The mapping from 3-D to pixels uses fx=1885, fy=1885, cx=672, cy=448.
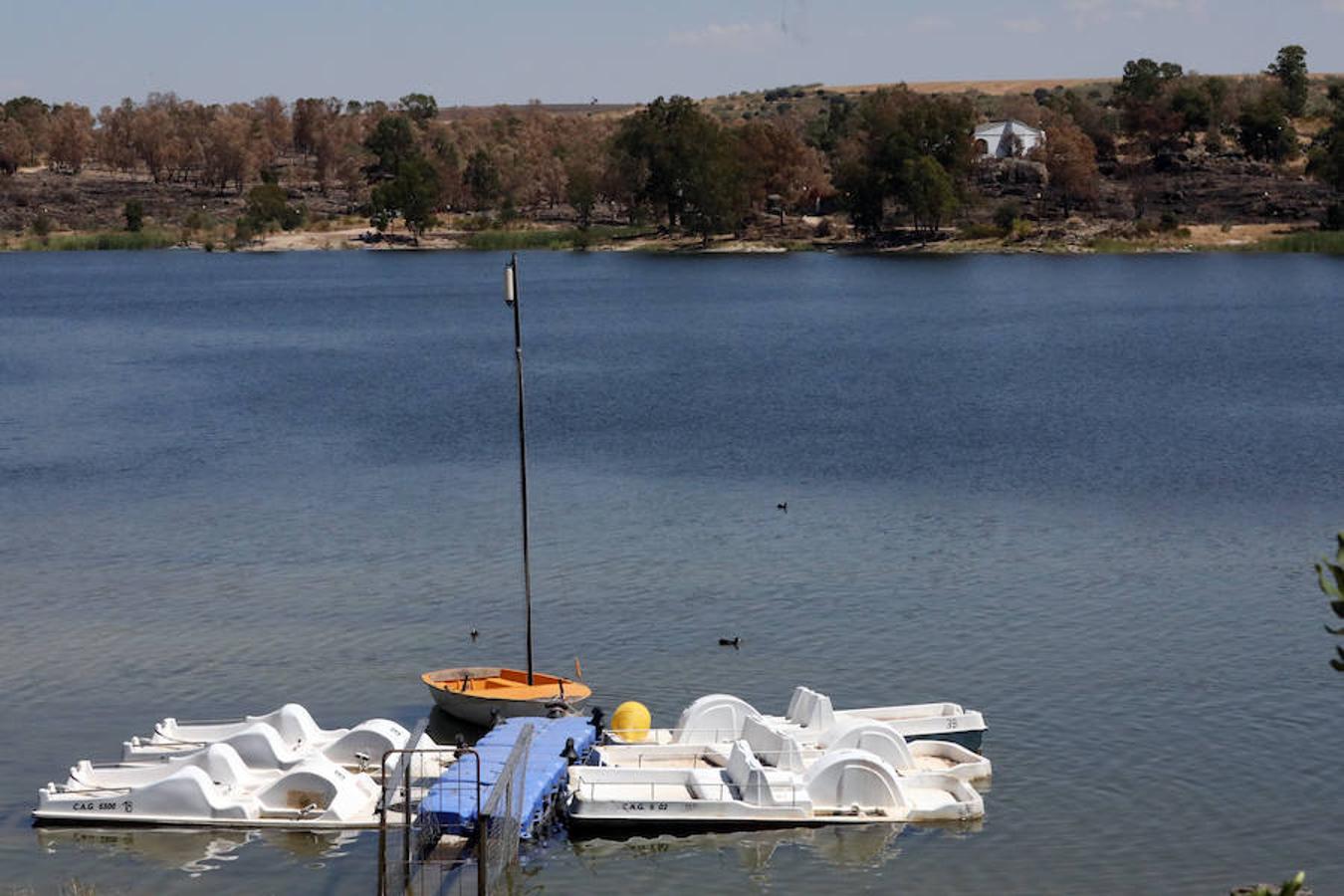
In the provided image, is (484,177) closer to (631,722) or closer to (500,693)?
(500,693)

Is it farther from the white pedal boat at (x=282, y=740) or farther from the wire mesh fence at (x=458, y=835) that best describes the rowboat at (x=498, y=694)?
the wire mesh fence at (x=458, y=835)

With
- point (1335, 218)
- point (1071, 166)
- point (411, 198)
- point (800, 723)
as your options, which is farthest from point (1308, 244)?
point (800, 723)

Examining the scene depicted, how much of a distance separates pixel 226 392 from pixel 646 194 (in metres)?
100

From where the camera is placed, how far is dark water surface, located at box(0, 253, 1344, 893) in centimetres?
2786

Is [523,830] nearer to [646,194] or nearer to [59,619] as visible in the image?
[59,619]

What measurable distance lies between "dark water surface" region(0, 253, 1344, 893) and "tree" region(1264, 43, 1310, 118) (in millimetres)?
98029

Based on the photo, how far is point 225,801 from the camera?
2800 cm

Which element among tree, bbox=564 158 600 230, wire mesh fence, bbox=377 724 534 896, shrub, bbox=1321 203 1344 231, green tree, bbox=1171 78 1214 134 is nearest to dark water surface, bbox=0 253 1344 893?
wire mesh fence, bbox=377 724 534 896

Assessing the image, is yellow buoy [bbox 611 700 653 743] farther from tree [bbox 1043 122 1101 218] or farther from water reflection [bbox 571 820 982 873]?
tree [bbox 1043 122 1101 218]

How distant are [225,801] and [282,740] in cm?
237

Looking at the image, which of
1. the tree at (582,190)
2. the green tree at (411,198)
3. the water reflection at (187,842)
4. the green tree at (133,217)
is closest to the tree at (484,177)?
the green tree at (411,198)

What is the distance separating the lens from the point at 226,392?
262 ft

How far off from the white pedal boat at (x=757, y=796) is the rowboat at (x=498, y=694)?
3.02 meters

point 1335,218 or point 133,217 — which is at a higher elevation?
point 133,217
